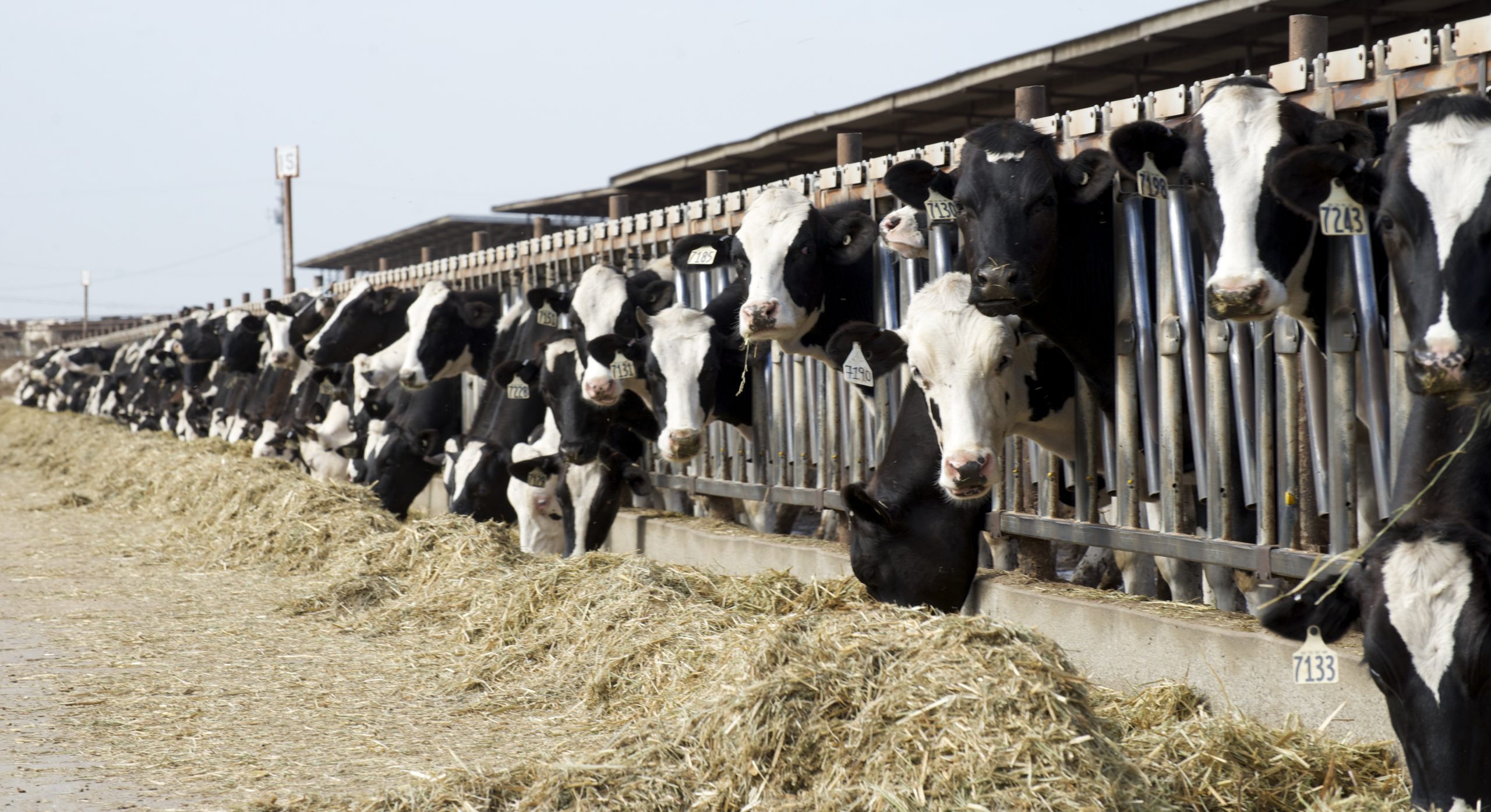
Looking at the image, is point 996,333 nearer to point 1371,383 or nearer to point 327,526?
point 1371,383

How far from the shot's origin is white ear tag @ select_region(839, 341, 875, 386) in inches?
248

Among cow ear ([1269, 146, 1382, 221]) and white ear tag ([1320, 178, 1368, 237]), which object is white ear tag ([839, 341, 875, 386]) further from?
white ear tag ([1320, 178, 1368, 237])

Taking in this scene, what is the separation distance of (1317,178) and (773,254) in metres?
3.09

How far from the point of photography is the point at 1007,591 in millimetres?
5871

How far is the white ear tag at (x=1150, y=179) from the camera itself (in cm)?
498

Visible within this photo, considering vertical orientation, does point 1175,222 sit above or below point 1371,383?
above

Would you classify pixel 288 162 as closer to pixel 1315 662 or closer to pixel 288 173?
pixel 288 173

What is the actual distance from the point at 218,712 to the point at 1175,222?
400 cm

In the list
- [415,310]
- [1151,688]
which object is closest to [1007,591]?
[1151,688]

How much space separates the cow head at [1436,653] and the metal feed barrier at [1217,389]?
77 centimetres

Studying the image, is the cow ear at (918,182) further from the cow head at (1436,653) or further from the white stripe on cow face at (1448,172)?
the cow head at (1436,653)

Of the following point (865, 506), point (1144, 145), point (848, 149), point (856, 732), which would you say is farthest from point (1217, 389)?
point (848, 149)

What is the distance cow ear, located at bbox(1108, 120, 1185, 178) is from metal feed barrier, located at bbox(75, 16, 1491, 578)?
276mm

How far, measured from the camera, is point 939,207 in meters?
5.89
